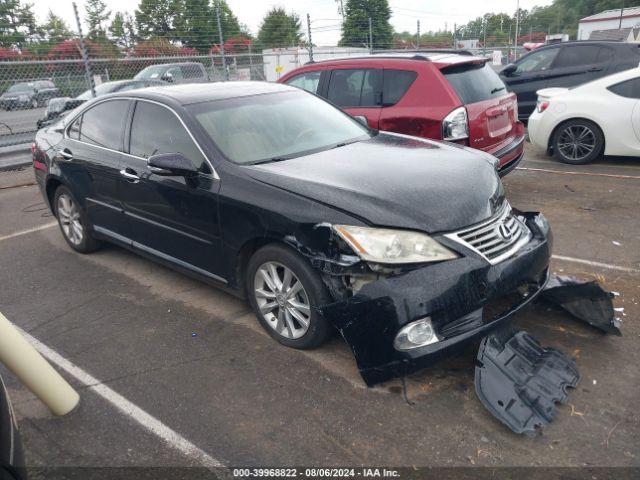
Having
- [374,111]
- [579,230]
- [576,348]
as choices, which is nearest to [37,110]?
[374,111]

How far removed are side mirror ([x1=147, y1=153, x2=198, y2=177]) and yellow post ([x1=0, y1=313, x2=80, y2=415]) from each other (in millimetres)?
1311

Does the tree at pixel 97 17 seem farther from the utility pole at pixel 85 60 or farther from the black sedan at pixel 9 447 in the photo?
the black sedan at pixel 9 447

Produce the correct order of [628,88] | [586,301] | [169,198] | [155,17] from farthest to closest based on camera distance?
[155,17] < [628,88] < [169,198] < [586,301]

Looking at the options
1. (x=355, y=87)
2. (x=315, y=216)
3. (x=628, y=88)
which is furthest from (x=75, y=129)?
(x=628, y=88)

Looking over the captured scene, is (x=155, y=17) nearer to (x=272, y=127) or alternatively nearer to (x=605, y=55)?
(x=605, y=55)

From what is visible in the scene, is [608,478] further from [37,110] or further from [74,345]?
[37,110]

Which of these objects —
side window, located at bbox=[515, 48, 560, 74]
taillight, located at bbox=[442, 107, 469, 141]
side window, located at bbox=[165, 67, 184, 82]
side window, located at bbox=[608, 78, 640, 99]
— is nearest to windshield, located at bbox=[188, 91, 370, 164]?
taillight, located at bbox=[442, 107, 469, 141]

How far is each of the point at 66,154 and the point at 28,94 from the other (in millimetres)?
7654

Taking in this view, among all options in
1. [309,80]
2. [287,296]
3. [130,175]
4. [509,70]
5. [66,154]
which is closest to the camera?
[287,296]

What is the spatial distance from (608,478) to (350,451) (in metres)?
1.16

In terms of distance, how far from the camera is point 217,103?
4113 mm

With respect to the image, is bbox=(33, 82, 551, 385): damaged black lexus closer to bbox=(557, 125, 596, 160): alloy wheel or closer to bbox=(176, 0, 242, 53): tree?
bbox=(557, 125, 596, 160): alloy wheel

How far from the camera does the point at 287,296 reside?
3.36m

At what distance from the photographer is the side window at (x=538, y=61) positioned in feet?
35.8
